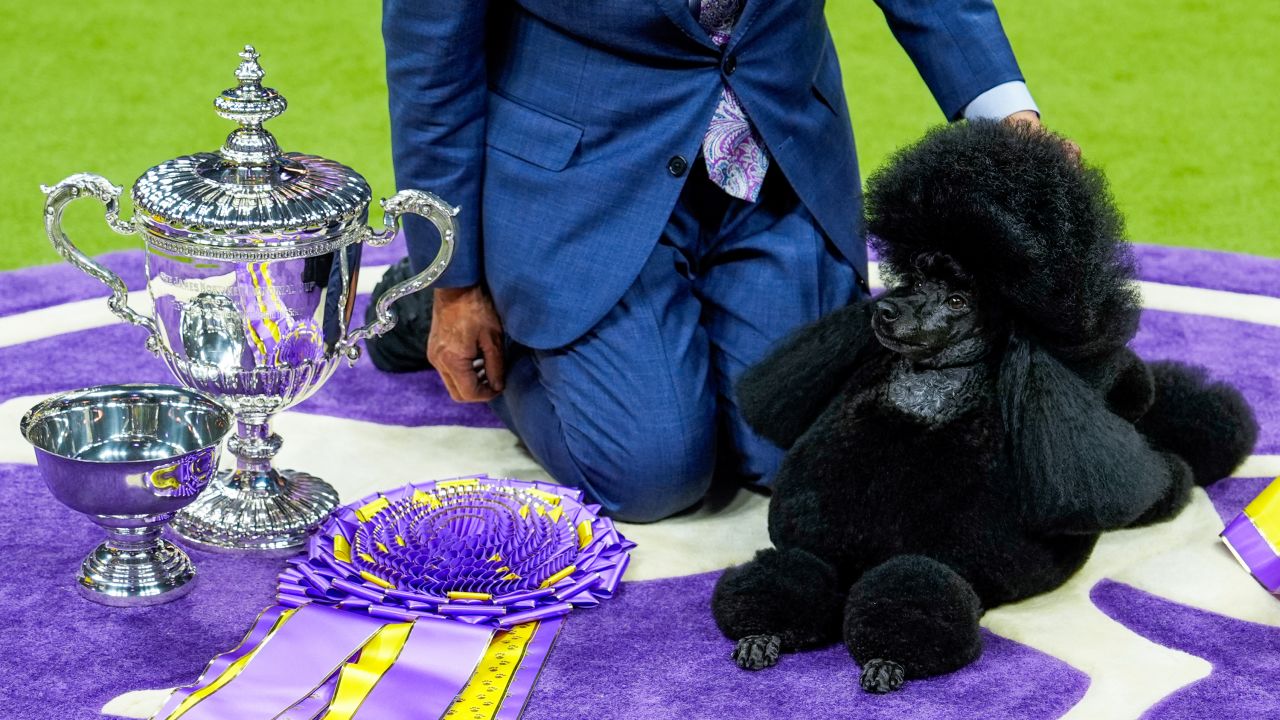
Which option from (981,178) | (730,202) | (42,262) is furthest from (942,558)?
(42,262)

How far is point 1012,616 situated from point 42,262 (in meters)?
1.64

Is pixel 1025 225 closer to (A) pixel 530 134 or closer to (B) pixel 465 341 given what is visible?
(A) pixel 530 134

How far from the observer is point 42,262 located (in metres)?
2.44

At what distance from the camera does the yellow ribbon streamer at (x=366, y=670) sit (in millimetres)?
1350

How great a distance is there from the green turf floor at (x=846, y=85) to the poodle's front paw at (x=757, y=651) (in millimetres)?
1353

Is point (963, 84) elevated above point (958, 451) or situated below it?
above

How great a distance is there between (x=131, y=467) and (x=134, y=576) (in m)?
0.13

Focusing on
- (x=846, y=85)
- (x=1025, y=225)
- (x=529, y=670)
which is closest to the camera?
(x=1025, y=225)

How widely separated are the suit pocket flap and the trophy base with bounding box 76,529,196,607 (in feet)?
1.86

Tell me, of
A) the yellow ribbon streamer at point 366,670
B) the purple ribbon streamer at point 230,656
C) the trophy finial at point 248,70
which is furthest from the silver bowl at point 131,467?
the trophy finial at point 248,70

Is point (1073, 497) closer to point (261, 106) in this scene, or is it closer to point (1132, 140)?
point (261, 106)

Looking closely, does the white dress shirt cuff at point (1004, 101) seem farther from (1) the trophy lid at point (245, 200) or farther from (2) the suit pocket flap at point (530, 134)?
(1) the trophy lid at point (245, 200)

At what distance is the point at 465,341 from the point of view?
1.80m

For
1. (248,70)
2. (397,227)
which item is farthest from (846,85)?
(248,70)
